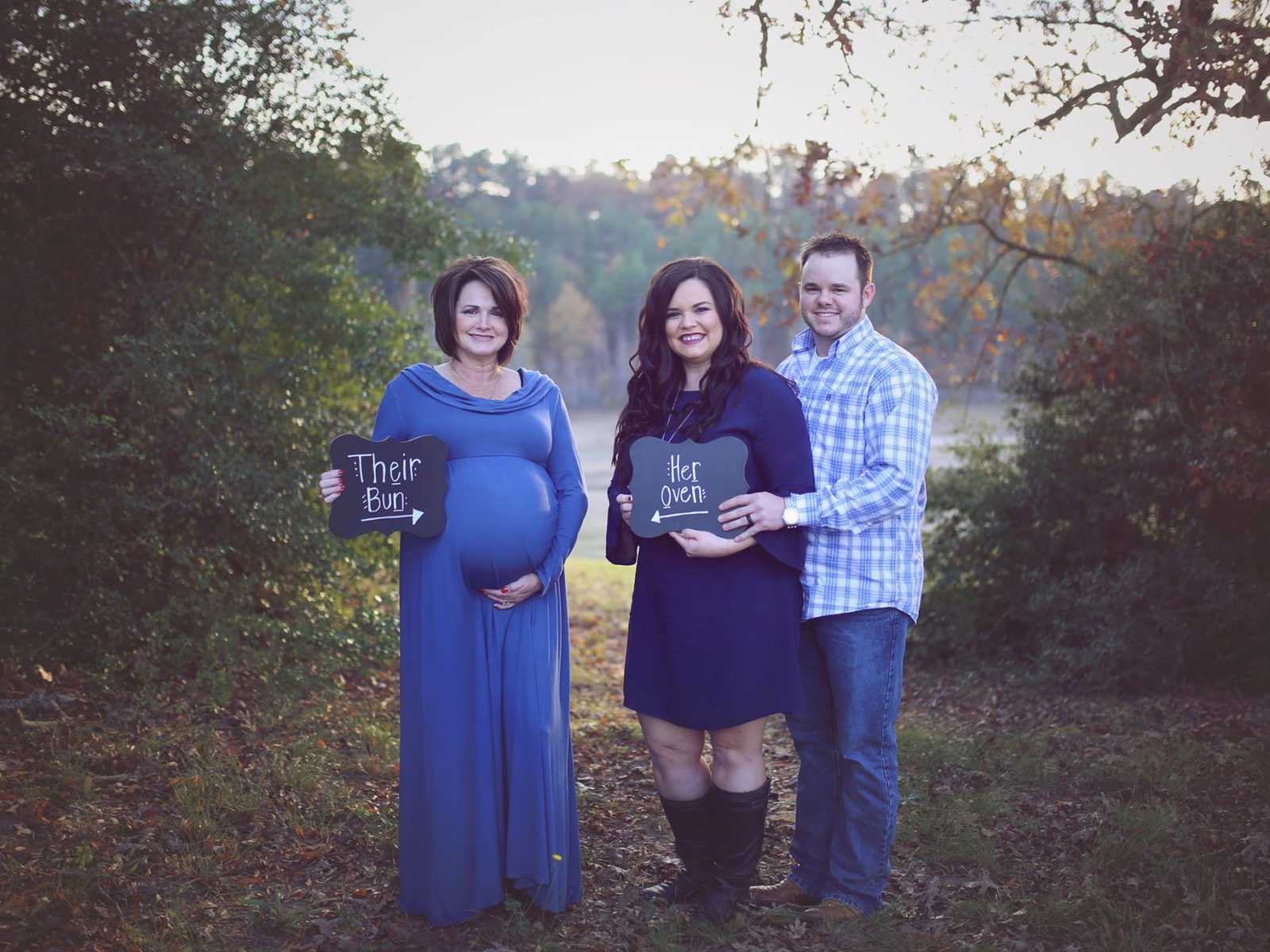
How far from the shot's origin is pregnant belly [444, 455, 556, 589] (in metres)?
3.73

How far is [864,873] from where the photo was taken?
3.93 metres

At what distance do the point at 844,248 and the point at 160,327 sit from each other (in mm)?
4717

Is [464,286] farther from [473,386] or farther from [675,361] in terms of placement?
[675,361]

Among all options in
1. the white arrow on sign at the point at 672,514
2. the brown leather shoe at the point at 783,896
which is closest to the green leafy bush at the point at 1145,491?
the brown leather shoe at the point at 783,896

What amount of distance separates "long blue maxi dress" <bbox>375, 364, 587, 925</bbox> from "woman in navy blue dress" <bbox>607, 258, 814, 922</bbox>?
336mm

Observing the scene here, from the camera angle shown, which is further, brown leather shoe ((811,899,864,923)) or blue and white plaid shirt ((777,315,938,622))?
brown leather shoe ((811,899,864,923))

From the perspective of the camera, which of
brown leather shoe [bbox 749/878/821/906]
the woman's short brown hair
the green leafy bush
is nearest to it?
the woman's short brown hair

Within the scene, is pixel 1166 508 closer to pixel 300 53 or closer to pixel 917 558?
→ pixel 917 558

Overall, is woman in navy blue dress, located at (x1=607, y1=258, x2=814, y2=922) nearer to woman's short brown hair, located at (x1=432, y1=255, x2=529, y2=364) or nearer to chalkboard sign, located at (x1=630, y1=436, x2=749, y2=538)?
chalkboard sign, located at (x1=630, y1=436, x2=749, y2=538)

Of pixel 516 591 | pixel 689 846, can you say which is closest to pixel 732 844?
pixel 689 846

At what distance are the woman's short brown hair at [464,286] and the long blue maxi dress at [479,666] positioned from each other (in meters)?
0.17

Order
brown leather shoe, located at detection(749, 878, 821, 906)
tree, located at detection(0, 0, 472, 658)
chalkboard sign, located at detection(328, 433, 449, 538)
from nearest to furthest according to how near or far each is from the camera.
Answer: chalkboard sign, located at detection(328, 433, 449, 538) → brown leather shoe, located at detection(749, 878, 821, 906) → tree, located at detection(0, 0, 472, 658)

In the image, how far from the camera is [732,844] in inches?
151

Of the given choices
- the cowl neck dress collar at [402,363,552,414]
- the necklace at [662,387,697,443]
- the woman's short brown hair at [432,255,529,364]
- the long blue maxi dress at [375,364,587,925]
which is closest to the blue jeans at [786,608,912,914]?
the necklace at [662,387,697,443]
